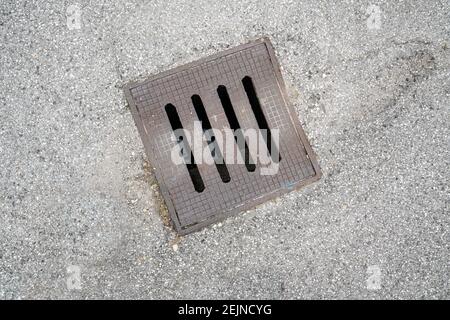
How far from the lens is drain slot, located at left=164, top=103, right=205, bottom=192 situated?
2.51 metres

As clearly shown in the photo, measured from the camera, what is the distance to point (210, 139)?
2535mm

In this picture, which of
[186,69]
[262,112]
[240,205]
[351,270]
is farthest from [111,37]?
[351,270]

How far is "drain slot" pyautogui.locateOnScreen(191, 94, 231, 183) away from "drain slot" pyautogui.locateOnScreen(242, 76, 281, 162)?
0.90 feet

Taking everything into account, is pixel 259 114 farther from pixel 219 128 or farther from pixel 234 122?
pixel 219 128

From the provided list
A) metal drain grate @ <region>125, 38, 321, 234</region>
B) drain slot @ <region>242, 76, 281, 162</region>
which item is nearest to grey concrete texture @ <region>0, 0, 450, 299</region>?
metal drain grate @ <region>125, 38, 321, 234</region>

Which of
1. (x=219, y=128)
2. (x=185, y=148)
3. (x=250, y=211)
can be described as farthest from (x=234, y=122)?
(x=250, y=211)

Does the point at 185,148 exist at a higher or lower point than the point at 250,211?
higher

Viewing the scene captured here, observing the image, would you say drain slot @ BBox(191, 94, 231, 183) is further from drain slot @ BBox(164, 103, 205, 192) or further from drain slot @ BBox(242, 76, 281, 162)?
drain slot @ BBox(242, 76, 281, 162)

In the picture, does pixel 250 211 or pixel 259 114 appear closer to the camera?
pixel 250 211

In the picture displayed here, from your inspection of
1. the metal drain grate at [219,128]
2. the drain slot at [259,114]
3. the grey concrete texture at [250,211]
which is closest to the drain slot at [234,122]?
the metal drain grate at [219,128]

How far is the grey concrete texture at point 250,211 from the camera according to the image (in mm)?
2424

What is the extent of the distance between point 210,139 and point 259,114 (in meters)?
0.33

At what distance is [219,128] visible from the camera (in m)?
2.51

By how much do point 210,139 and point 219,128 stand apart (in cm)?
8
